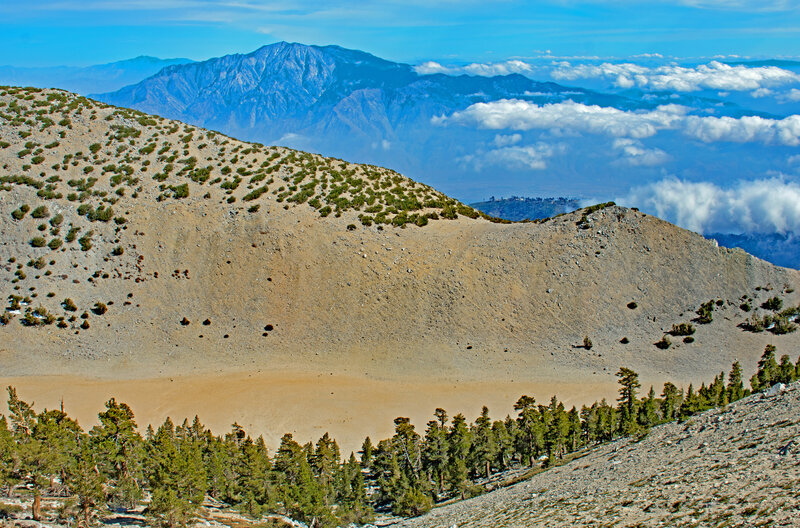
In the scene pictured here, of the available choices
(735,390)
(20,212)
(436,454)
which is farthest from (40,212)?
(735,390)

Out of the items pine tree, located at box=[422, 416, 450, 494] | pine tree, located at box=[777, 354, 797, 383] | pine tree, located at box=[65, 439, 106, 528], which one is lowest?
pine tree, located at box=[422, 416, 450, 494]

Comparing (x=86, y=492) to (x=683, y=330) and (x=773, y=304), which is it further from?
(x=773, y=304)

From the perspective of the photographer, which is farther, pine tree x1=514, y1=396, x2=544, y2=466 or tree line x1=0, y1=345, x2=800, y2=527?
pine tree x1=514, y1=396, x2=544, y2=466

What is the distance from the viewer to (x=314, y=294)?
61.1 meters

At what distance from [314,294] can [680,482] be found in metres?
45.2

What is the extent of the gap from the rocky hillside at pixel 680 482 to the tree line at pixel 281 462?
5036 millimetres

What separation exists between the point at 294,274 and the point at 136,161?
1149 inches

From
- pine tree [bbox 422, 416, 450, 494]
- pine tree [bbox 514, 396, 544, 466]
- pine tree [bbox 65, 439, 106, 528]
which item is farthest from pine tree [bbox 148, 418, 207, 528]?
pine tree [bbox 514, 396, 544, 466]

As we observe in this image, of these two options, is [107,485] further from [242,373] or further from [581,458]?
[581,458]

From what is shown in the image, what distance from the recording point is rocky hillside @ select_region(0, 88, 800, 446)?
52.0m

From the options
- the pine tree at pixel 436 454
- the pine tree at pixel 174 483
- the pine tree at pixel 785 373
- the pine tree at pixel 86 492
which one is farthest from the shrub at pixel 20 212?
the pine tree at pixel 785 373

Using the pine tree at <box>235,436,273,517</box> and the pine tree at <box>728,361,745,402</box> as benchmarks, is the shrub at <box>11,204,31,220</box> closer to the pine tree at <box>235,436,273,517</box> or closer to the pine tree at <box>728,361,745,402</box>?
the pine tree at <box>235,436,273,517</box>

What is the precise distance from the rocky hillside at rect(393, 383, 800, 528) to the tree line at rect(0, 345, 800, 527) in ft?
16.5

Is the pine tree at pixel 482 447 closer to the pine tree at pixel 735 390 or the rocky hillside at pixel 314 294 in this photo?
the rocky hillside at pixel 314 294
